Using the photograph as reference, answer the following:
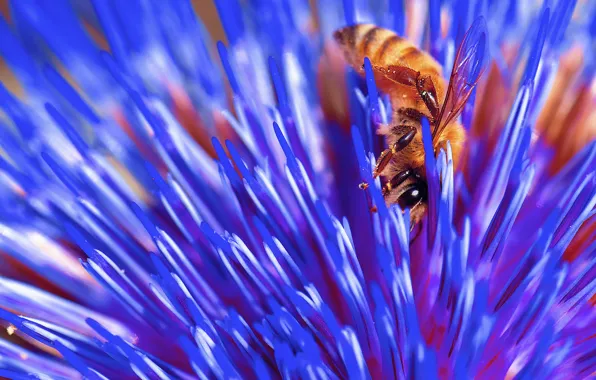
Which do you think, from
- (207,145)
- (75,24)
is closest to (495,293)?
(207,145)

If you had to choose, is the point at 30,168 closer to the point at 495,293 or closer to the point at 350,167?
the point at 350,167

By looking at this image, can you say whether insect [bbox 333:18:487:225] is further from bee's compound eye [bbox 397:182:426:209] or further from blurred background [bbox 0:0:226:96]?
blurred background [bbox 0:0:226:96]

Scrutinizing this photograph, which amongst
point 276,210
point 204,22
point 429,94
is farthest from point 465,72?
point 204,22

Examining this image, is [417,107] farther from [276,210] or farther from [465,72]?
[276,210]

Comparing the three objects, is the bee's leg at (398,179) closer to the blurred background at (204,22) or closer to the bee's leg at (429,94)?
the bee's leg at (429,94)

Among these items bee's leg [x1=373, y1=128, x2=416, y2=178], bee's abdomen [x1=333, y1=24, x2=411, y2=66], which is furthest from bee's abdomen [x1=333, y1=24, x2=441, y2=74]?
bee's leg [x1=373, y1=128, x2=416, y2=178]

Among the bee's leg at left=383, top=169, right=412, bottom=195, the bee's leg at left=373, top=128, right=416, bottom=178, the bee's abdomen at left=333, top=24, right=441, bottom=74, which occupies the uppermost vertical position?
the bee's abdomen at left=333, top=24, right=441, bottom=74
